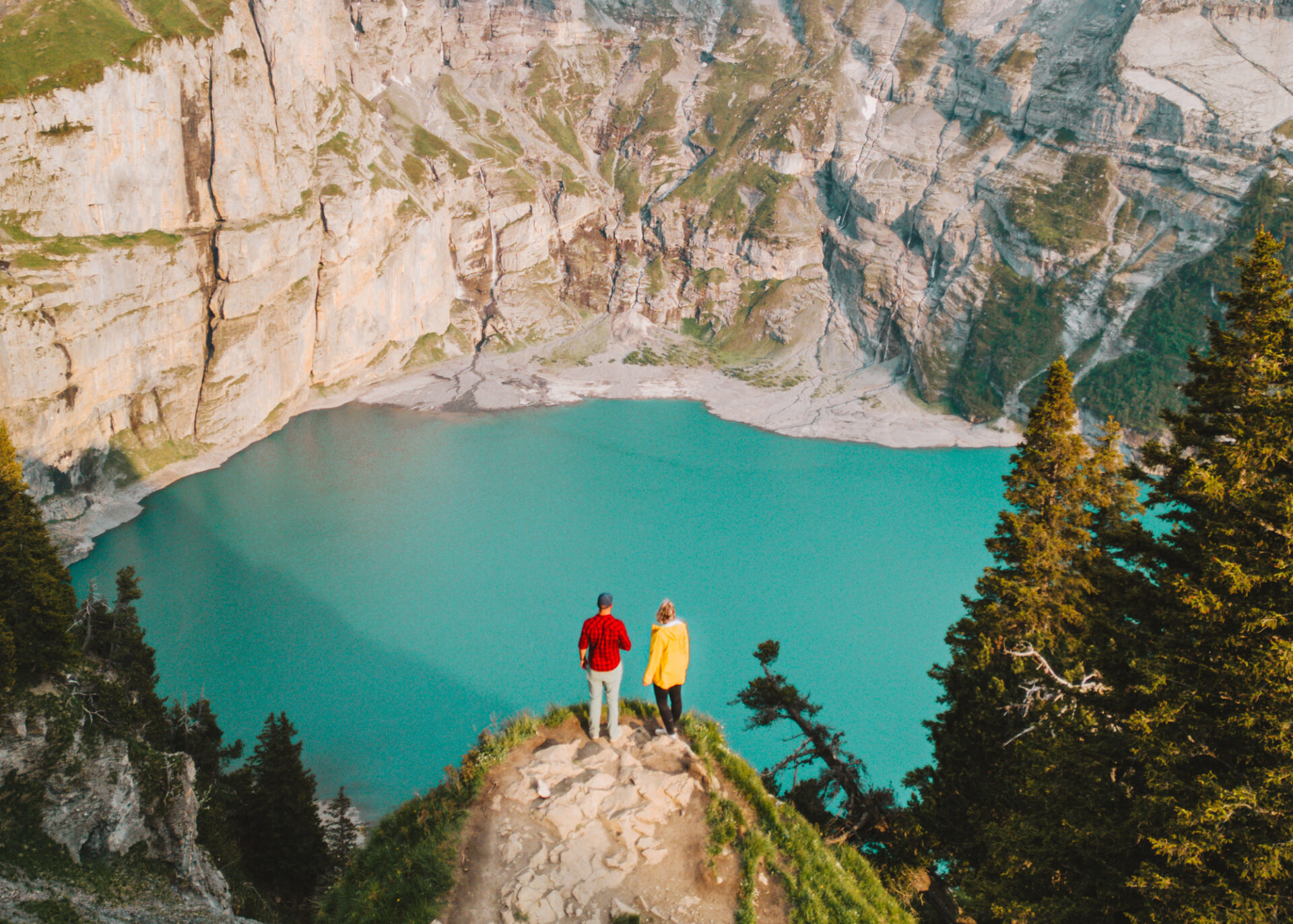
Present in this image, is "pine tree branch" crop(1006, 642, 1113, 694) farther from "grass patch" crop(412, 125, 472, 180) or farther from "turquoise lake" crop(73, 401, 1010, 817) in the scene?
"grass patch" crop(412, 125, 472, 180)

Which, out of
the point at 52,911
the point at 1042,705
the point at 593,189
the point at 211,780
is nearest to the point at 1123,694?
the point at 1042,705

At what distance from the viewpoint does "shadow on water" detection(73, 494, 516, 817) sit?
32031 mm

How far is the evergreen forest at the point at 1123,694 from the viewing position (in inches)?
323

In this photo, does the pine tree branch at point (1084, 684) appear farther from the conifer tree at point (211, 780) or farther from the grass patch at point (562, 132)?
the grass patch at point (562, 132)

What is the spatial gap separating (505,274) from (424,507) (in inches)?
2683

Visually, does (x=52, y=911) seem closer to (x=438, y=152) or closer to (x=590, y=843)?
(x=590, y=843)

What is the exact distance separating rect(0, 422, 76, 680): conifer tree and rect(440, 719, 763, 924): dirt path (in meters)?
15.6

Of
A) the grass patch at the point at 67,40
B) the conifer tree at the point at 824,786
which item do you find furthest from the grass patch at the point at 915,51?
the conifer tree at the point at 824,786

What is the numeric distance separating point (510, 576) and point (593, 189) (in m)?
102

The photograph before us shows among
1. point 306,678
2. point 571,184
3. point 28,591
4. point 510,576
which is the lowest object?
point 306,678

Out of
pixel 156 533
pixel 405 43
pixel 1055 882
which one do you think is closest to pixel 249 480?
pixel 156 533

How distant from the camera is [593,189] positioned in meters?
133

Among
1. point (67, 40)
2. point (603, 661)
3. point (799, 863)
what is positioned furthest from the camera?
point (67, 40)

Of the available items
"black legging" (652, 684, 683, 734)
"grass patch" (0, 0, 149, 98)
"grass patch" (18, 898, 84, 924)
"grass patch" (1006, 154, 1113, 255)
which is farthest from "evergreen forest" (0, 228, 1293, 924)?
"grass patch" (1006, 154, 1113, 255)
